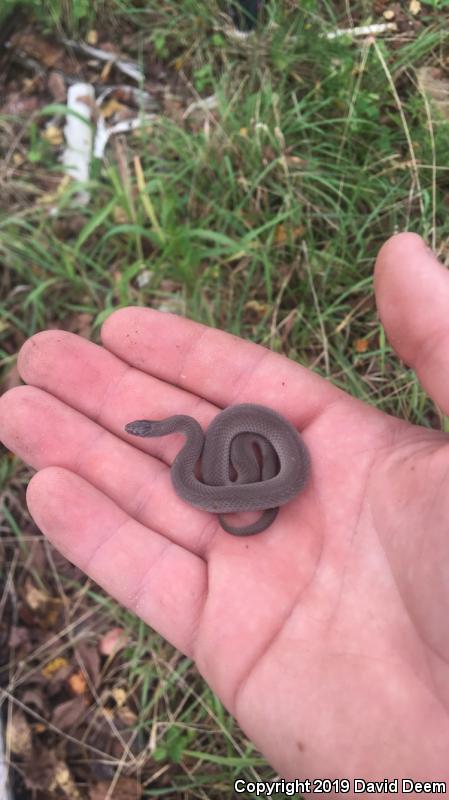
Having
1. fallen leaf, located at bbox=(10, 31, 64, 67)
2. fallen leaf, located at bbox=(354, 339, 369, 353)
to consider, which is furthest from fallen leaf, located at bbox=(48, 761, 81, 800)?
fallen leaf, located at bbox=(10, 31, 64, 67)

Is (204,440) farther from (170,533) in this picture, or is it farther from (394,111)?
(394,111)

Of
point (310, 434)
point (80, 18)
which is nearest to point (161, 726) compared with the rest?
point (310, 434)

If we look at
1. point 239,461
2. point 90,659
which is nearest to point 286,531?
Answer: point 239,461

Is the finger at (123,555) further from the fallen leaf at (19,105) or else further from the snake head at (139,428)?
the fallen leaf at (19,105)

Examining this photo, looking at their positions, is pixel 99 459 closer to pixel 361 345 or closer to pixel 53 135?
pixel 361 345

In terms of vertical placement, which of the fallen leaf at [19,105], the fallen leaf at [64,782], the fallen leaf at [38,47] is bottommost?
the fallen leaf at [64,782]

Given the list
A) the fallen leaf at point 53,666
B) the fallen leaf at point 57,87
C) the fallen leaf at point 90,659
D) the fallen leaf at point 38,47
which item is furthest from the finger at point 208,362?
the fallen leaf at point 38,47

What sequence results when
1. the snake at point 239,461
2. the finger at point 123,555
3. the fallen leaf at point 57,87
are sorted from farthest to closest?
the fallen leaf at point 57,87, the snake at point 239,461, the finger at point 123,555
